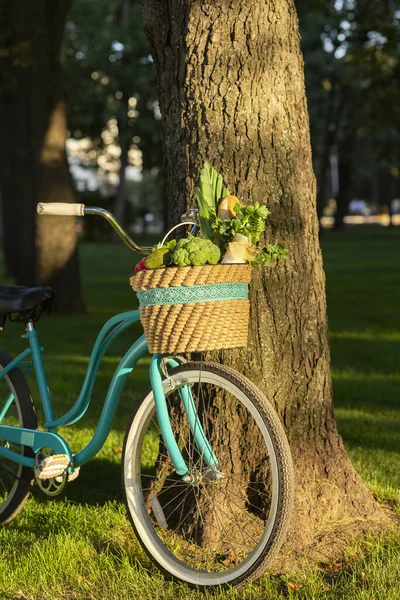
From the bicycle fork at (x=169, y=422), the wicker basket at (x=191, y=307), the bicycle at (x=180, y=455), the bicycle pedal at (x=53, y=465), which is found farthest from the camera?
the bicycle pedal at (x=53, y=465)

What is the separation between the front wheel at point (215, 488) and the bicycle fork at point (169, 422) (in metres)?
0.02

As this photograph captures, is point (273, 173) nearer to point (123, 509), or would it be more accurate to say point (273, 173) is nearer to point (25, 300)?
A: point (25, 300)

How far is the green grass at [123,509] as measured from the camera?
3732 mm

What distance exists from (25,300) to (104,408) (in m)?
0.71

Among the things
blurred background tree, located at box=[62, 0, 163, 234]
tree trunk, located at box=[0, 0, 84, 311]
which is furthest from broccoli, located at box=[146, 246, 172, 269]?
blurred background tree, located at box=[62, 0, 163, 234]

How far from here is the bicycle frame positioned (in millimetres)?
3701

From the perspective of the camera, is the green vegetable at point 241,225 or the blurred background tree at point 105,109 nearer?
the green vegetable at point 241,225

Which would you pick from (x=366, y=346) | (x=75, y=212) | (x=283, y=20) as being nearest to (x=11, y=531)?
(x=75, y=212)

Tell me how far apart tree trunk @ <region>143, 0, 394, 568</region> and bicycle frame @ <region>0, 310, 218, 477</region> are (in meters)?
0.50

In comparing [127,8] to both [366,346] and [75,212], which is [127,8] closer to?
[366,346]

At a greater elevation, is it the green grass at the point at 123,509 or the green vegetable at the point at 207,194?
the green vegetable at the point at 207,194

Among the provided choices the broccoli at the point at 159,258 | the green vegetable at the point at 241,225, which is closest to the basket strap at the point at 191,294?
the broccoli at the point at 159,258

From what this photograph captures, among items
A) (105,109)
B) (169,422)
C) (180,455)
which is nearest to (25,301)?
(169,422)

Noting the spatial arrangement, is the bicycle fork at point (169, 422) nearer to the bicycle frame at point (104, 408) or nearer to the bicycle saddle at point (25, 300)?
the bicycle frame at point (104, 408)
